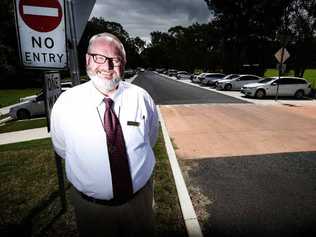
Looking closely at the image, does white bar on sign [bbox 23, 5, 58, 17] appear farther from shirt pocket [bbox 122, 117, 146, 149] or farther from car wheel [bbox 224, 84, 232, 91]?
car wheel [bbox 224, 84, 232, 91]

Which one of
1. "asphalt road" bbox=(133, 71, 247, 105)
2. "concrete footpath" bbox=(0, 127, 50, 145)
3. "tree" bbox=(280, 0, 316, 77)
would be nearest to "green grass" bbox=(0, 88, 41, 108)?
"asphalt road" bbox=(133, 71, 247, 105)

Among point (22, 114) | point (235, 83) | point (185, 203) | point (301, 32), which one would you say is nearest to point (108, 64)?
point (185, 203)

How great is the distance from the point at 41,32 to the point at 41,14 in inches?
7.3

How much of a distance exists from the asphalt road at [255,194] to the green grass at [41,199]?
1.41 feet

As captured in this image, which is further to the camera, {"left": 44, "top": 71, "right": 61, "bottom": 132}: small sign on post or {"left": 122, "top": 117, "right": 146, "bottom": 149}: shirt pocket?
{"left": 44, "top": 71, "right": 61, "bottom": 132}: small sign on post

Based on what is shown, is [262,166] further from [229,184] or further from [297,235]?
[297,235]

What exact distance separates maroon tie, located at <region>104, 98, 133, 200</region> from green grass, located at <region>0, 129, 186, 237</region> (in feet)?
5.49

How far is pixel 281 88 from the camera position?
1886cm

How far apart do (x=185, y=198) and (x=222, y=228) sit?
0.88 metres

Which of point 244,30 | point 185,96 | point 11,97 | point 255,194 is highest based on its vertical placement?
point 244,30

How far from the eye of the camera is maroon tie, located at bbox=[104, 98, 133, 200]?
2.02m

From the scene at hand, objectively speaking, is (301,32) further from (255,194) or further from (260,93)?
(255,194)

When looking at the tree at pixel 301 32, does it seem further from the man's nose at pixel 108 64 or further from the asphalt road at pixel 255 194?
the man's nose at pixel 108 64

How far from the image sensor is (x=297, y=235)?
340 cm
